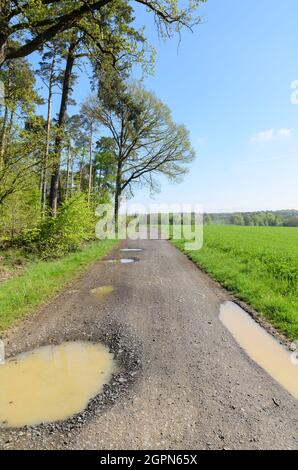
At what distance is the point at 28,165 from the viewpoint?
1063 cm

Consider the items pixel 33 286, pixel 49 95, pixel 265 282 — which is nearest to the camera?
pixel 33 286

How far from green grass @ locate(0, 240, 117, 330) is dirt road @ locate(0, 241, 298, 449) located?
15.3 inches

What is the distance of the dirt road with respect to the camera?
9.55ft

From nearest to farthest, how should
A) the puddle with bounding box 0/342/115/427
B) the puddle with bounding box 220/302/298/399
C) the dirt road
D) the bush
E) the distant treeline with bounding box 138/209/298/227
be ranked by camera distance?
the dirt road < the puddle with bounding box 0/342/115/427 < the puddle with bounding box 220/302/298/399 < the bush < the distant treeline with bounding box 138/209/298/227

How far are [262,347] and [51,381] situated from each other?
10.7ft

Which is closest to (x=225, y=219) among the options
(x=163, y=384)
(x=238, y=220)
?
(x=238, y=220)

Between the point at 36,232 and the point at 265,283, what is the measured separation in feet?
29.9

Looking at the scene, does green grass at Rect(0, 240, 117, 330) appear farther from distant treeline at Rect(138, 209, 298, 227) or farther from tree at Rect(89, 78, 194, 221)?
distant treeline at Rect(138, 209, 298, 227)

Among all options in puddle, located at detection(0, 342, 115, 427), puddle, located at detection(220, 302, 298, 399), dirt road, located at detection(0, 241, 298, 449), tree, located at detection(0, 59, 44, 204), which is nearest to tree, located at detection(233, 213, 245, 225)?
tree, located at detection(0, 59, 44, 204)

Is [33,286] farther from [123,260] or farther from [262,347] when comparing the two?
[123,260]

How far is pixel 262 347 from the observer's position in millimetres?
5164

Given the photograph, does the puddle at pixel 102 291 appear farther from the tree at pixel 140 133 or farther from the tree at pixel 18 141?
the tree at pixel 140 133

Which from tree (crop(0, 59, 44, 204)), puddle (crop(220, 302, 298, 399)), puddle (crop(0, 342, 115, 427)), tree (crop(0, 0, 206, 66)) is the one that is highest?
tree (crop(0, 0, 206, 66))

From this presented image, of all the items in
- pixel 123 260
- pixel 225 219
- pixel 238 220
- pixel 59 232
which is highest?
pixel 225 219
